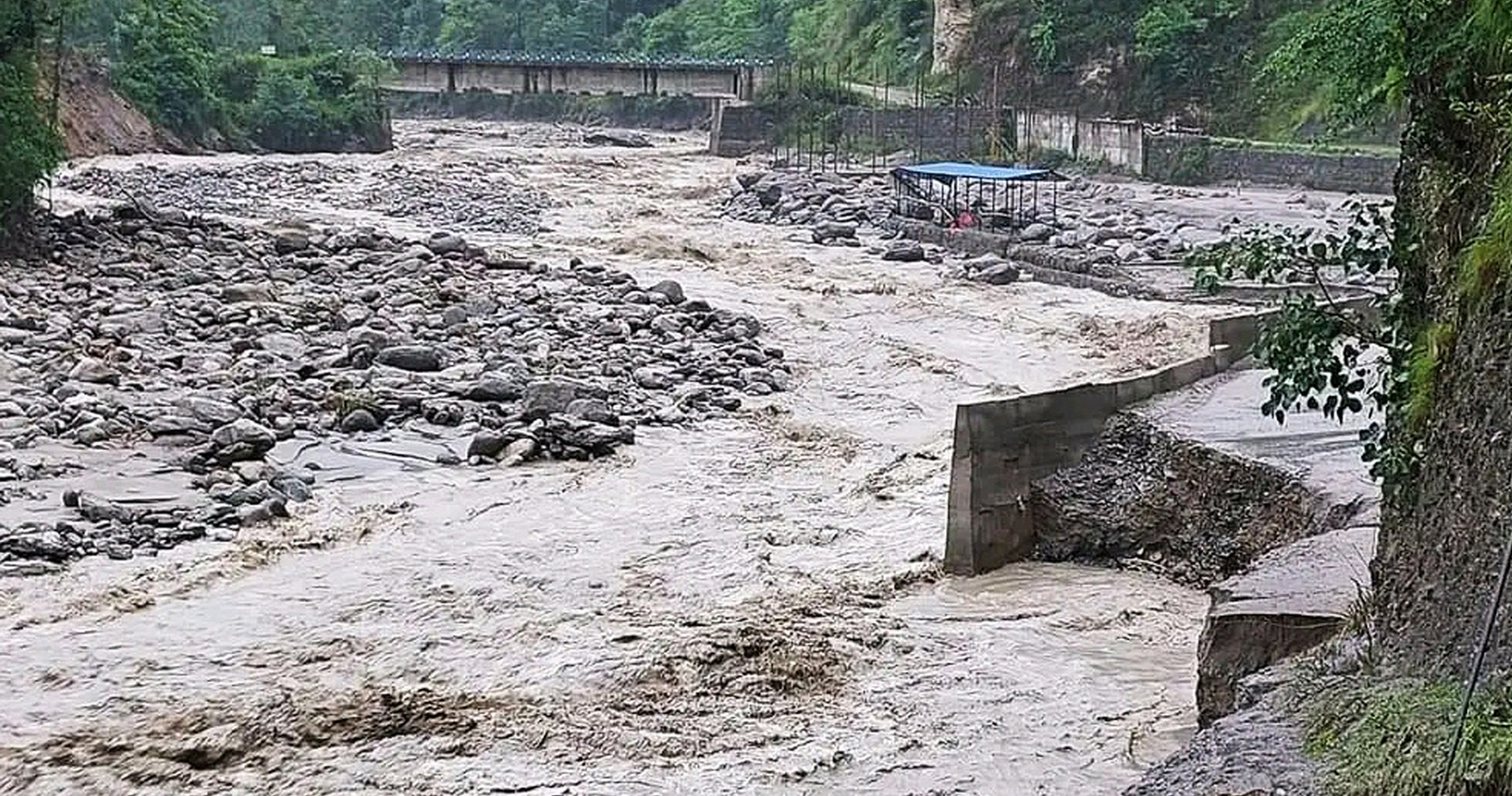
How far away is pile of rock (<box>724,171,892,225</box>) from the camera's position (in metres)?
40.1

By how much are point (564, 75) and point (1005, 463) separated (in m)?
60.6

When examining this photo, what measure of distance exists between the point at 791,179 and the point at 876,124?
12.3 meters

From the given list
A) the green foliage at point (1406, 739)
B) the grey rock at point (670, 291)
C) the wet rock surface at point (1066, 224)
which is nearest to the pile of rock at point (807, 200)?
the wet rock surface at point (1066, 224)

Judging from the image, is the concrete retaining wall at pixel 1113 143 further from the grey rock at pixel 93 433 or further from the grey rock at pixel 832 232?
the grey rock at pixel 93 433

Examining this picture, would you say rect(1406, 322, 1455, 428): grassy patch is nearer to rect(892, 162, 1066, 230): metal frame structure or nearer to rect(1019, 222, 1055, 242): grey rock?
rect(1019, 222, 1055, 242): grey rock

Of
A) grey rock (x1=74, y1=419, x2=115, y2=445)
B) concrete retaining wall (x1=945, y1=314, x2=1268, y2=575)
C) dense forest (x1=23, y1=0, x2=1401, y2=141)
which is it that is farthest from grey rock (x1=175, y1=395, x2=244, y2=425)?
dense forest (x1=23, y1=0, x2=1401, y2=141)

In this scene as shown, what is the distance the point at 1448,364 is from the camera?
7.43 m

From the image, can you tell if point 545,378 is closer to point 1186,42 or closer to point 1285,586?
point 1285,586

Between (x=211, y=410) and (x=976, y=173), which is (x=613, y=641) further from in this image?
(x=976, y=173)

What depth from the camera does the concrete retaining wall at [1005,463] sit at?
1335 centimetres

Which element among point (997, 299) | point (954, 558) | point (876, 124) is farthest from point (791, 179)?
point (954, 558)

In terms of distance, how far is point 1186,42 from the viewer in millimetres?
54438

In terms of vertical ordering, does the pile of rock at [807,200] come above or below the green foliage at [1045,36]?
below

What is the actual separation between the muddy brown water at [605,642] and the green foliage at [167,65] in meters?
43.5
